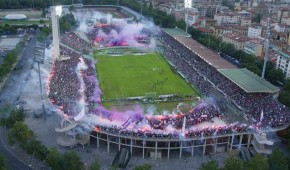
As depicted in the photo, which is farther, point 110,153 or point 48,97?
point 48,97

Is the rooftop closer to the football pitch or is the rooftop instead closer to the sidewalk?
the football pitch

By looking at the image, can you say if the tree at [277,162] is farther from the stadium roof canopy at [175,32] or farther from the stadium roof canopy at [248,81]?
the stadium roof canopy at [175,32]

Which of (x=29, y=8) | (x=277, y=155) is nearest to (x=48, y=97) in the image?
(x=277, y=155)

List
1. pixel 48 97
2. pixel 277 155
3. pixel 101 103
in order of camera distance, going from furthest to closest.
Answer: pixel 101 103 < pixel 48 97 < pixel 277 155

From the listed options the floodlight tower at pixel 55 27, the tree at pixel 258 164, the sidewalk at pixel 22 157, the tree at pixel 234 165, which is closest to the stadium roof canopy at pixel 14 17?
the floodlight tower at pixel 55 27

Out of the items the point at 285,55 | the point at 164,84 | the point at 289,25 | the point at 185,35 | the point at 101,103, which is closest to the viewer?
the point at 101,103

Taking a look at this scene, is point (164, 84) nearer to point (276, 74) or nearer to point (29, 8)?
point (276, 74)
